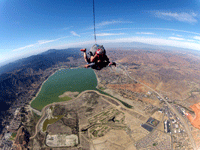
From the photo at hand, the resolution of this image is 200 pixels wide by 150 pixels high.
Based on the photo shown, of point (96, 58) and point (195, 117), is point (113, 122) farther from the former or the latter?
point (195, 117)

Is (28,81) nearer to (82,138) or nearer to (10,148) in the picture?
(10,148)

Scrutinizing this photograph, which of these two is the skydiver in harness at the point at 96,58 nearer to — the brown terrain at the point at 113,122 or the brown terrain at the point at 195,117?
the brown terrain at the point at 113,122

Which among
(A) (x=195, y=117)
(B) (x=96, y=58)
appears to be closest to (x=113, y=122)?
(B) (x=96, y=58)

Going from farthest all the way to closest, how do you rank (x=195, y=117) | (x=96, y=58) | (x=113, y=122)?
(x=195, y=117), (x=113, y=122), (x=96, y=58)

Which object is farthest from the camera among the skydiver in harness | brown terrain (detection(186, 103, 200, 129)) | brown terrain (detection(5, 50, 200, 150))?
brown terrain (detection(186, 103, 200, 129))

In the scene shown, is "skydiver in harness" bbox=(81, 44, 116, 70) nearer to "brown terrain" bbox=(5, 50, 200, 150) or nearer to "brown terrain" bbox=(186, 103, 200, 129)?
"brown terrain" bbox=(5, 50, 200, 150)

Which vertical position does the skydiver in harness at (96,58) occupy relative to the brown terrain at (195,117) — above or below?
above

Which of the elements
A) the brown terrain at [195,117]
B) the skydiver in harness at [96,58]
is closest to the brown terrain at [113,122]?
the brown terrain at [195,117]

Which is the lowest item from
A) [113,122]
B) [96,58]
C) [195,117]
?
[195,117]

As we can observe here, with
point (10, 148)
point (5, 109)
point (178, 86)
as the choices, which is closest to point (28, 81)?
point (5, 109)

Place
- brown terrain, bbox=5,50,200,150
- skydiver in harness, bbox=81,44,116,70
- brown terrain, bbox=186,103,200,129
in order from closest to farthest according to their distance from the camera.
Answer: skydiver in harness, bbox=81,44,116,70 < brown terrain, bbox=5,50,200,150 < brown terrain, bbox=186,103,200,129

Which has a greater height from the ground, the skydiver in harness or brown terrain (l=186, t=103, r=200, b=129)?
the skydiver in harness

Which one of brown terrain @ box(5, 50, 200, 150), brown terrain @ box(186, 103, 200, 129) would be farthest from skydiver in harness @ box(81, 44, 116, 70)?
brown terrain @ box(186, 103, 200, 129)
